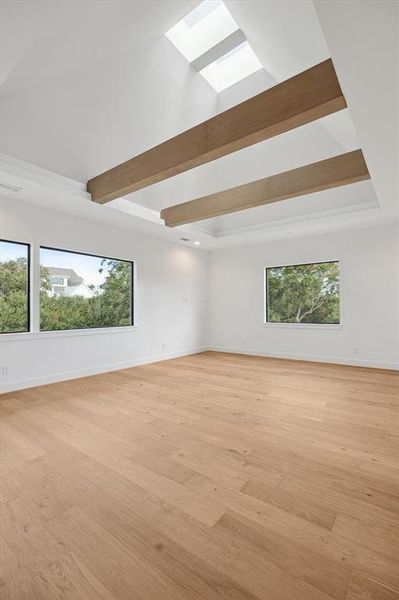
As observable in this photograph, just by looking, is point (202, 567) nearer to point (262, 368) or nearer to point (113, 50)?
point (262, 368)

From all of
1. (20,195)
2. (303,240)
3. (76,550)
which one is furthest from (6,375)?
(303,240)

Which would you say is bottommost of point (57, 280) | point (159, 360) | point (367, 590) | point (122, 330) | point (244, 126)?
point (159, 360)

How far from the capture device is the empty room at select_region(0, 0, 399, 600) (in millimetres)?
1370

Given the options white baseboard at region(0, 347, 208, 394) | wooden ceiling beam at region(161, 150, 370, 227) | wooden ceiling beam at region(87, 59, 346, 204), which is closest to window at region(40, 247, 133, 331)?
white baseboard at region(0, 347, 208, 394)

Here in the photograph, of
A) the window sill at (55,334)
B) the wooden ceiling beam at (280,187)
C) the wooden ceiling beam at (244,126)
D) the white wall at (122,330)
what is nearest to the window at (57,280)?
the white wall at (122,330)

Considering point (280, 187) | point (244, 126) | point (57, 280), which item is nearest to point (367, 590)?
point (244, 126)

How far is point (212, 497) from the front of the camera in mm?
1688

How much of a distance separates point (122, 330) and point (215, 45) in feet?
16.5

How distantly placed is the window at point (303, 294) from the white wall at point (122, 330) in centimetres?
181

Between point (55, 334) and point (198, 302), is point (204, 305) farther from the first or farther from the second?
point (55, 334)

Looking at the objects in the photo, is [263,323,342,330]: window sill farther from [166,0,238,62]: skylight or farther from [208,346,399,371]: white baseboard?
[166,0,238,62]: skylight

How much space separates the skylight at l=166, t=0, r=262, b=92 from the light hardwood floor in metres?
5.36

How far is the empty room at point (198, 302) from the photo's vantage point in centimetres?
137

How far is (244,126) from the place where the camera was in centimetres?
238
